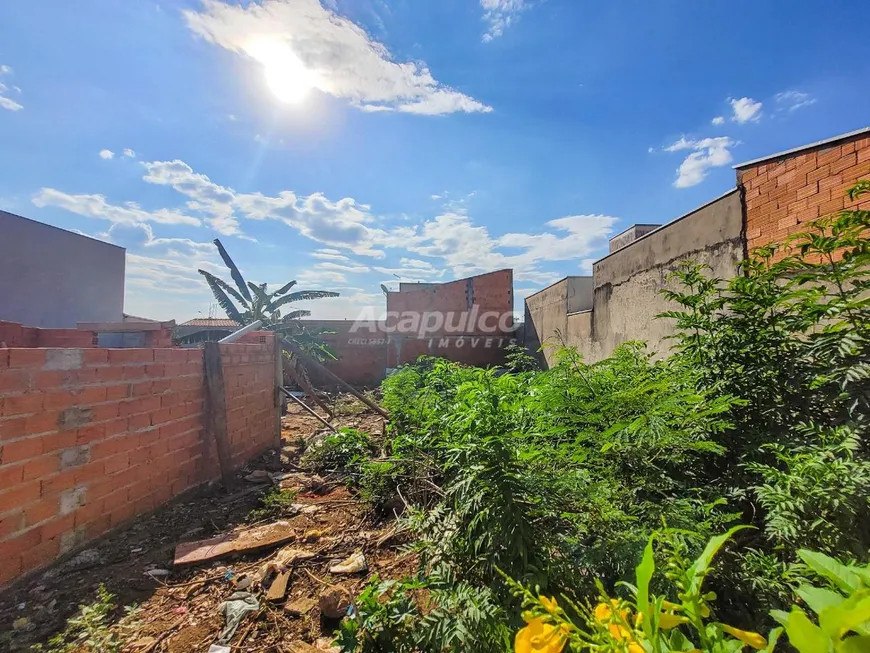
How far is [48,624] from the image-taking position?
1.82 m

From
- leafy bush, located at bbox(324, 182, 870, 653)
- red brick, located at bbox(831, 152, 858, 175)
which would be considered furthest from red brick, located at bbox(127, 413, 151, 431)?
red brick, located at bbox(831, 152, 858, 175)

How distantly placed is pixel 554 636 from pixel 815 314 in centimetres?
154

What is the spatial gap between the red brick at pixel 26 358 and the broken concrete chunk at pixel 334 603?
6.65ft

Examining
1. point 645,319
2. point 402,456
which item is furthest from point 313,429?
point 645,319

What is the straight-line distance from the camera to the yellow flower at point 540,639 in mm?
618

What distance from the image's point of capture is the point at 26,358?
210cm

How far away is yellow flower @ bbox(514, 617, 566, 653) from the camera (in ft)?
2.03

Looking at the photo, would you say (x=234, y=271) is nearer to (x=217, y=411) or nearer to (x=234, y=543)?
(x=217, y=411)

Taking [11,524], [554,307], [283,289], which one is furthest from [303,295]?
[11,524]

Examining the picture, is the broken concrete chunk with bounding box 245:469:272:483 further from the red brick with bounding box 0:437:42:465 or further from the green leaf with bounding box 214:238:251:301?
the green leaf with bounding box 214:238:251:301

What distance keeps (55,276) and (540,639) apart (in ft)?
57.2

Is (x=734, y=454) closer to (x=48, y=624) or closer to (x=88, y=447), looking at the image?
(x=48, y=624)

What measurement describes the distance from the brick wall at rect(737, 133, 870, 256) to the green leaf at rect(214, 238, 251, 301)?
1056cm

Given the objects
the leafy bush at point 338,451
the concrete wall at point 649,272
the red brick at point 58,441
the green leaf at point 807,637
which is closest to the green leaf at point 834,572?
the green leaf at point 807,637
